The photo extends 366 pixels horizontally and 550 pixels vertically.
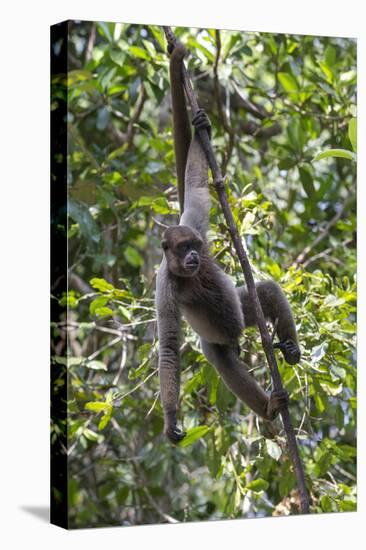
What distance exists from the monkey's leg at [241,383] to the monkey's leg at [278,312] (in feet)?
0.77

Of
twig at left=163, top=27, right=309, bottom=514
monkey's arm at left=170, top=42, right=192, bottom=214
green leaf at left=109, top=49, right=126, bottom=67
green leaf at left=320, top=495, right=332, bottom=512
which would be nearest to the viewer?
twig at left=163, top=27, right=309, bottom=514

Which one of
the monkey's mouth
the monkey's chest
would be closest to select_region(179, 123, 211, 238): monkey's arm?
the monkey's mouth

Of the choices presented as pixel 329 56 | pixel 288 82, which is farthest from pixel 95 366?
pixel 329 56

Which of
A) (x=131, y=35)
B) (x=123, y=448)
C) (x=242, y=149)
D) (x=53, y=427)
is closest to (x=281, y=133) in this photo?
(x=242, y=149)

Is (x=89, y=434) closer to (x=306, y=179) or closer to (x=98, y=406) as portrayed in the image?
(x=98, y=406)

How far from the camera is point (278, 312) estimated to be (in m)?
5.47

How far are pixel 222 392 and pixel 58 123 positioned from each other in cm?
194

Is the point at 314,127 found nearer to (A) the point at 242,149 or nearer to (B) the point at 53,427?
(A) the point at 242,149

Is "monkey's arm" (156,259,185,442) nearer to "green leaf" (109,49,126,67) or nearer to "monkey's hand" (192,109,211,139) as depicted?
"monkey's hand" (192,109,211,139)

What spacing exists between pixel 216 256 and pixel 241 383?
806 mm

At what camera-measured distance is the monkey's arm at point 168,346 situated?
517 cm

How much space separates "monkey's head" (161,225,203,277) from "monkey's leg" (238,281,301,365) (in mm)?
433

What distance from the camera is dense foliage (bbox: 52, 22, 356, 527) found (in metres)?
5.90

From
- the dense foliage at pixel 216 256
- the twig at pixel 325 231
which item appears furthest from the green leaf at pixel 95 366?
the twig at pixel 325 231
